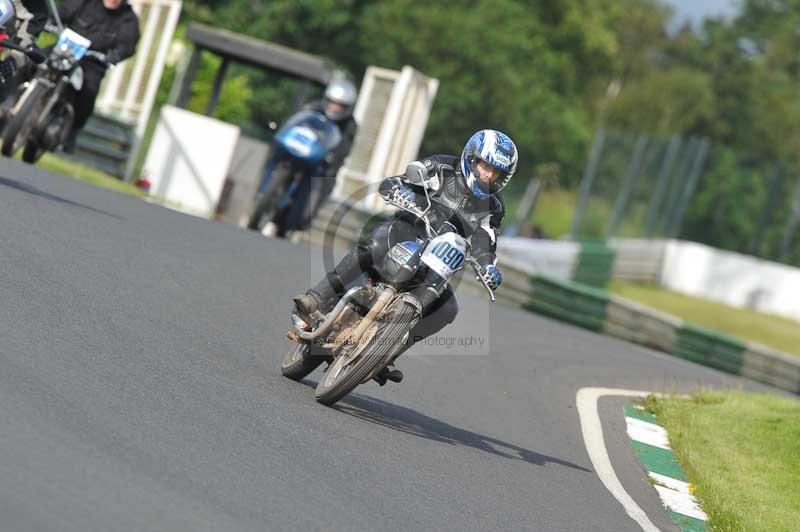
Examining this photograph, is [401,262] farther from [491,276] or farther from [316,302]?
[316,302]

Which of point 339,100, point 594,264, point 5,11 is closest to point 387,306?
point 5,11

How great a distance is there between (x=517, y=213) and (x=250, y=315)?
26.3 meters

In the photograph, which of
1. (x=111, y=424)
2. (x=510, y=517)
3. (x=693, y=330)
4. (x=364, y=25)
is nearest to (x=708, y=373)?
(x=693, y=330)

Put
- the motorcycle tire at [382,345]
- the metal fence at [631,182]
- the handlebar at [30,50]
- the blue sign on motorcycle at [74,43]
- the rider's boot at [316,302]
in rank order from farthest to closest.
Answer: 1. the metal fence at [631,182]
2. the blue sign on motorcycle at [74,43]
3. the handlebar at [30,50]
4. the rider's boot at [316,302]
5. the motorcycle tire at [382,345]

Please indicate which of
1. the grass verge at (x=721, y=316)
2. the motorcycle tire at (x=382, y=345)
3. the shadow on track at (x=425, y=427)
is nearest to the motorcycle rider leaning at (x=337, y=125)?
the shadow on track at (x=425, y=427)

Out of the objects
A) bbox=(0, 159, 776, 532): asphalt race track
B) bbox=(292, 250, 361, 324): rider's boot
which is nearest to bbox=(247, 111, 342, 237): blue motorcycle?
bbox=(0, 159, 776, 532): asphalt race track

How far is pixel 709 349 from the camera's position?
21.3 m

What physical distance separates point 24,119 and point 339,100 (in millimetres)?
4657

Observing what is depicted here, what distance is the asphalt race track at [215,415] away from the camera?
19.9 ft

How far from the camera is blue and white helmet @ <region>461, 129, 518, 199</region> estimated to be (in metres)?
9.00

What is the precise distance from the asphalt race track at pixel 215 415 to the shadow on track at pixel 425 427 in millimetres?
25

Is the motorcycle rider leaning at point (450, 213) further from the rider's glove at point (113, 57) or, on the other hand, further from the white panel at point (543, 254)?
the white panel at point (543, 254)

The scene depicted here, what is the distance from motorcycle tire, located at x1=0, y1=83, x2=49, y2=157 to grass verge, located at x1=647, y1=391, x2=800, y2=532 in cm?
595

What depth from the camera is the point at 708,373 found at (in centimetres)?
1948
